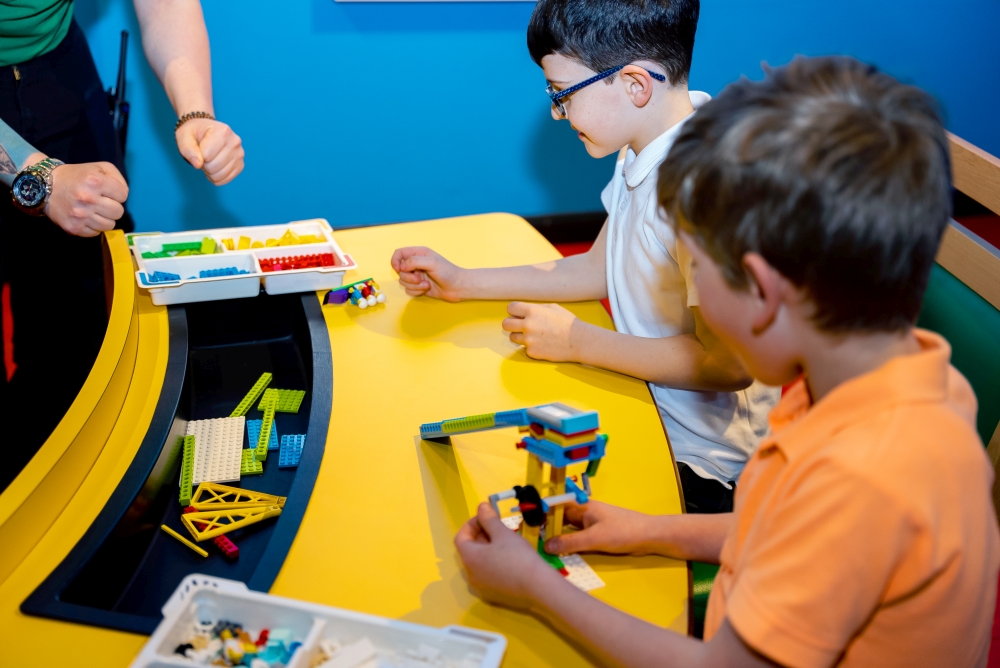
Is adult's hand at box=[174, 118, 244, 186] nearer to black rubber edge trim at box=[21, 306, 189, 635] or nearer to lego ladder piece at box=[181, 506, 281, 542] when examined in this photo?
black rubber edge trim at box=[21, 306, 189, 635]

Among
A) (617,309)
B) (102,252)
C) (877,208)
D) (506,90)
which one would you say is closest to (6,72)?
(102,252)

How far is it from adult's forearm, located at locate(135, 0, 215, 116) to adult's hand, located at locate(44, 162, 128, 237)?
1.06 ft

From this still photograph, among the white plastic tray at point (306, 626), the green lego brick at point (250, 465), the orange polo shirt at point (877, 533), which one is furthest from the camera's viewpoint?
the green lego brick at point (250, 465)

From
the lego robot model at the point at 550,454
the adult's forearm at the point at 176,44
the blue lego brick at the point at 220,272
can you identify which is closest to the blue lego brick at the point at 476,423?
the lego robot model at the point at 550,454

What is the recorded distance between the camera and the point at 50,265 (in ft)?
4.93

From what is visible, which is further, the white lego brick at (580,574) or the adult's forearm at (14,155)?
the adult's forearm at (14,155)

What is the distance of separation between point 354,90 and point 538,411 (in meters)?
2.17

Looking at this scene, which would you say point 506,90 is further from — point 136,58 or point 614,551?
point 614,551

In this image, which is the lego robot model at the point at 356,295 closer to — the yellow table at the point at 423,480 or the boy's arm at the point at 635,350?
the yellow table at the point at 423,480

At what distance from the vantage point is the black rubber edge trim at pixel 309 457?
0.76 metres

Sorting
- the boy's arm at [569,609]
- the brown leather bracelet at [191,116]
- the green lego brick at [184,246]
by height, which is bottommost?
the boy's arm at [569,609]

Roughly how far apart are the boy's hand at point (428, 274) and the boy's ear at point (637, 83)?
380 millimetres

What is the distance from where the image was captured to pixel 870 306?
56cm

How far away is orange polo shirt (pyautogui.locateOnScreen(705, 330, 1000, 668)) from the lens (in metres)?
0.52
